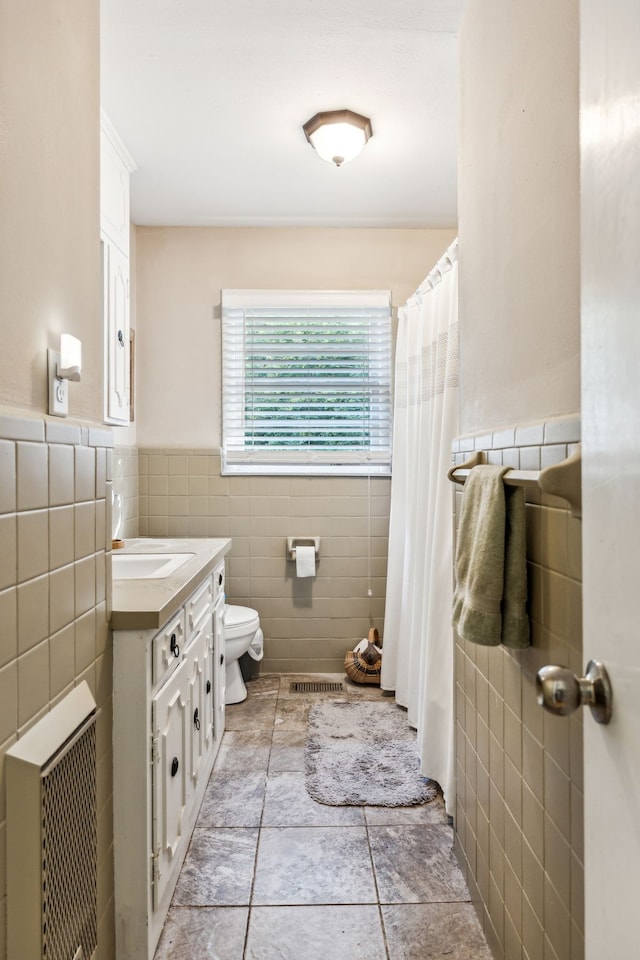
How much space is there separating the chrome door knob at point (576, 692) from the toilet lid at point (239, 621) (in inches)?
90.4

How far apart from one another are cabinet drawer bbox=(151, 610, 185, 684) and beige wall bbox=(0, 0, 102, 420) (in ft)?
1.91

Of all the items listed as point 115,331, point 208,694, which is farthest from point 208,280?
point 208,694

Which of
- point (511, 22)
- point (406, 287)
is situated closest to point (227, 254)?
point (406, 287)

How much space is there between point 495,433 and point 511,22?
3.07 feet

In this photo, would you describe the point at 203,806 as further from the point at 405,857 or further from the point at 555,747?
the point at 555,747

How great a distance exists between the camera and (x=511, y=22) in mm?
1335

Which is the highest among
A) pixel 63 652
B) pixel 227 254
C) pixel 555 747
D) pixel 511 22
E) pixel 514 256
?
pixel 227 254

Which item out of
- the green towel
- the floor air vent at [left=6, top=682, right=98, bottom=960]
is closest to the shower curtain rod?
the green towel

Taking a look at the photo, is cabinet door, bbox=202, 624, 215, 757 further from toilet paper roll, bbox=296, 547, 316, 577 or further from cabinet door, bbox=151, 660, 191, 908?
toilet paper roll, bbox=296, 547, 316, 577

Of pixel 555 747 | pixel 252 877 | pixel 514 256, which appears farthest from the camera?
pixel 252 877

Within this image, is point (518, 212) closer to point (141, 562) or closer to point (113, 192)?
point (113, 192)

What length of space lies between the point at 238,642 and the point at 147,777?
56.5 inches

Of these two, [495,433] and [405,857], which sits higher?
[495,433]

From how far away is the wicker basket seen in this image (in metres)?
3.17
